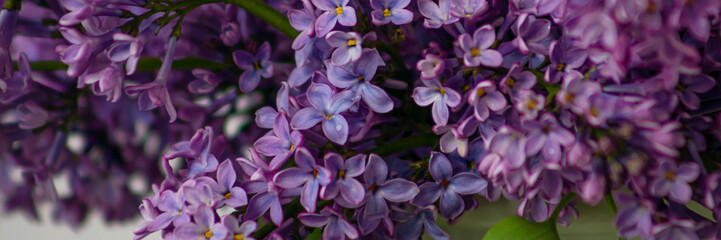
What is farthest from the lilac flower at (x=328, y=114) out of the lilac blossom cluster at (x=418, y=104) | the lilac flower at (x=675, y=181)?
the lilac flower at (x=675, y=181)

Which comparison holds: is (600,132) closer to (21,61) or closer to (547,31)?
(547,31)

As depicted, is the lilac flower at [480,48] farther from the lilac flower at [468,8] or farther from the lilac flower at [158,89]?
the lilac flower at [158,89]

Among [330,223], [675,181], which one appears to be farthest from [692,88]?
[330,223]

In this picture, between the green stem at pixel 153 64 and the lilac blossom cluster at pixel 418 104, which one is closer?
the lilac blossom cluster at pixel 418 104

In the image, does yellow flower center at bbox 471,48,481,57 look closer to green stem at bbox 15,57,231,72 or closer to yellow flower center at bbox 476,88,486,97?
yellow flower center at bbox 476,88,486,97

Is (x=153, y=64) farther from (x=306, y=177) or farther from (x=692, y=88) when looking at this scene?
(x=692, y=88)

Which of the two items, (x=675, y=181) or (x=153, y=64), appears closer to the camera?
(x=675, y=181)
